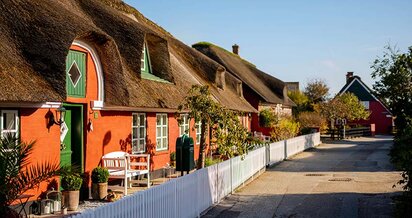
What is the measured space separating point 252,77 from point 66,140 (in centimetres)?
2936

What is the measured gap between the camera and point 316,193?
15125mm

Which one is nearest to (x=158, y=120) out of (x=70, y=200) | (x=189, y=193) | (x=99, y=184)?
(x=99, y=184)

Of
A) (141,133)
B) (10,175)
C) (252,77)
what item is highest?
(252,77)

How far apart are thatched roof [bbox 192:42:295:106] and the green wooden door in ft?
80.5

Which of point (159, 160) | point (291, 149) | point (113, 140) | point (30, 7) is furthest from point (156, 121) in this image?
point (291, 149)

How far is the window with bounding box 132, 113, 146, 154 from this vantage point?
1691 cm

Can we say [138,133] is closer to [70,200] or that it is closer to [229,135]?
[229,135]

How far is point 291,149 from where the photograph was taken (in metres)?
28.1

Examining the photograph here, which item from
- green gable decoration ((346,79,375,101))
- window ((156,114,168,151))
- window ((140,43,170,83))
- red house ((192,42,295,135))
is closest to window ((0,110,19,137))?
window ((140,43,170,83))

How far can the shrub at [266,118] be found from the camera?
124ft

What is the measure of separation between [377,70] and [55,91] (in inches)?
761

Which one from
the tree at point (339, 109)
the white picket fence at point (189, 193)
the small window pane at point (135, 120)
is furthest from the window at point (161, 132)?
the tree at point (339, 109)

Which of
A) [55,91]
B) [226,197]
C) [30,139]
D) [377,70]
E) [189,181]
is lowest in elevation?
[226,197]

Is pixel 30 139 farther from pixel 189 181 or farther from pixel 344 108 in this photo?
pixel 344 108
